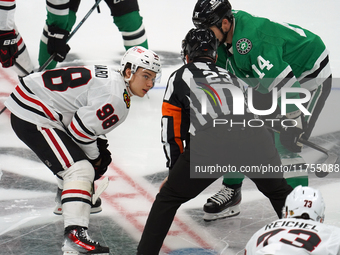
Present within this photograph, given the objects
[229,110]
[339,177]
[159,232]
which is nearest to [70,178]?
[159,232]

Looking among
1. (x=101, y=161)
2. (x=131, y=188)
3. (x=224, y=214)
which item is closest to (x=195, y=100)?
(x=101, y=161)

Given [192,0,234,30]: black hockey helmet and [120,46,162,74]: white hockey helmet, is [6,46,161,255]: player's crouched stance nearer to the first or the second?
[120,46,162,74]: white hockey helmet

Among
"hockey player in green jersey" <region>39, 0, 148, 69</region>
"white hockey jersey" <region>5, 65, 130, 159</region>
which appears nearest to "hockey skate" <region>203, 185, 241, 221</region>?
"white hockey jersey" <region>5, 65, 130, 159</region>

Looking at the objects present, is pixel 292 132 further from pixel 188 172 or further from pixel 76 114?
pixel 76 114

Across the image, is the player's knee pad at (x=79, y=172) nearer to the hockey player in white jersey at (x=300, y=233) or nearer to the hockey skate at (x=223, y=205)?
the hockey skate at (x=223, y=205)

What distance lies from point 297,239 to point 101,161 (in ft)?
4.79

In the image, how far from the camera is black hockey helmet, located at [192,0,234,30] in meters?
2.99

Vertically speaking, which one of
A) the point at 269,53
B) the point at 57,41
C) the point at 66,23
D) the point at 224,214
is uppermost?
the point at 269,53

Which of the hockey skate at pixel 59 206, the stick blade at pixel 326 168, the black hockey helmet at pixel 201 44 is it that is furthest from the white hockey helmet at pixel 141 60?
the stick blade at pixel 326 168

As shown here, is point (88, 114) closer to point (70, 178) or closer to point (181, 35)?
point (70, 178)

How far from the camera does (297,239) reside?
1.82m

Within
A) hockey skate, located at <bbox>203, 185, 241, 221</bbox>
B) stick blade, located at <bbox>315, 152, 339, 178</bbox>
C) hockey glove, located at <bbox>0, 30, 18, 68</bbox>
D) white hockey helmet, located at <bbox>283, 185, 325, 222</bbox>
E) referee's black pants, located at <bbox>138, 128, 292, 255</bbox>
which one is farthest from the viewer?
hockey glove, located at <bbox>0, 30, 18, 68</bbox>

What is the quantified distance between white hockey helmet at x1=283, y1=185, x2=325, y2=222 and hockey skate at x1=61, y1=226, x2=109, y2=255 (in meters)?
0.98

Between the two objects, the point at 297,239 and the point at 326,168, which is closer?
the point at 297,239
